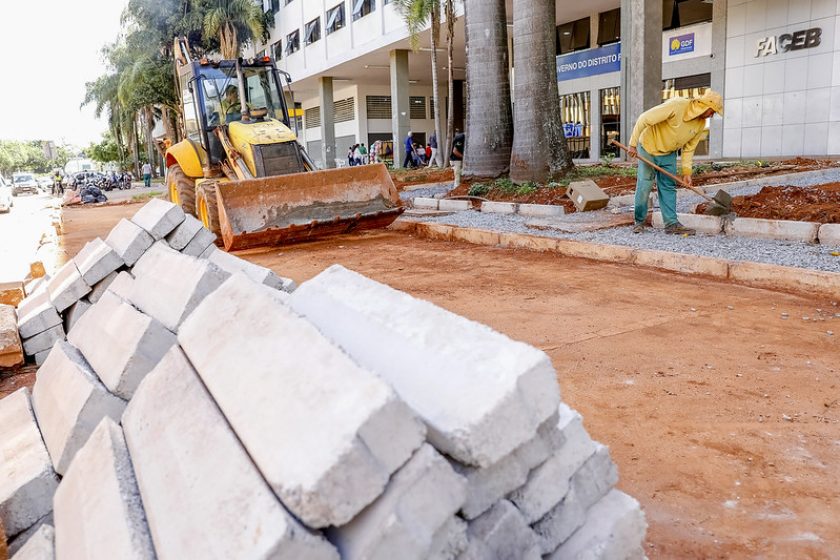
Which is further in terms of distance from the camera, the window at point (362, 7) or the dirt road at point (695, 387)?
the window at point (362, 7)

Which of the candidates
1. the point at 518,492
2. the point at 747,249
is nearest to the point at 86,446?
the point at 518,492

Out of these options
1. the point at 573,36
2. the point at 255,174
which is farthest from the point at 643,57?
the point at 255,174

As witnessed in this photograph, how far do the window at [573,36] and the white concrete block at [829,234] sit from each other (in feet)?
61.1

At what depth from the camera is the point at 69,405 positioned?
9.78 ft

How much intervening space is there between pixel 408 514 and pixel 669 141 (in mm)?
7507

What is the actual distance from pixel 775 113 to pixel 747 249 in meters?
13.5

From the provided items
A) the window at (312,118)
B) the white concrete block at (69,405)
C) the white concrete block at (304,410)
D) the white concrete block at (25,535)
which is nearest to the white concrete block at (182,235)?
A: the white concrete block at (69,405)

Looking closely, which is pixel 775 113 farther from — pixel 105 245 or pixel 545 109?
pixel 105 245

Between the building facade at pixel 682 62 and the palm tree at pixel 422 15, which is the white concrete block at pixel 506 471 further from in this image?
the palm tree at pixel 422 15

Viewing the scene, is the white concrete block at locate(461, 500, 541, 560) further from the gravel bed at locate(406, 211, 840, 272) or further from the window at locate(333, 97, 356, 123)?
the window at locate(333, 97, 356, 123)

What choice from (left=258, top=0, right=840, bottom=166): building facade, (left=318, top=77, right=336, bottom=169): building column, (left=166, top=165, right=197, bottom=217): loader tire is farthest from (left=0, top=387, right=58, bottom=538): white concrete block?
(left=318, top=77, right=336, bottom=169): building column

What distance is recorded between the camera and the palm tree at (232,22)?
1325 inches

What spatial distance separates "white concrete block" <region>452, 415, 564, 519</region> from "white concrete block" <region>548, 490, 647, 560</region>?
0.28 metres

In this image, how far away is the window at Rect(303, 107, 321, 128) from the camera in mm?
43219
